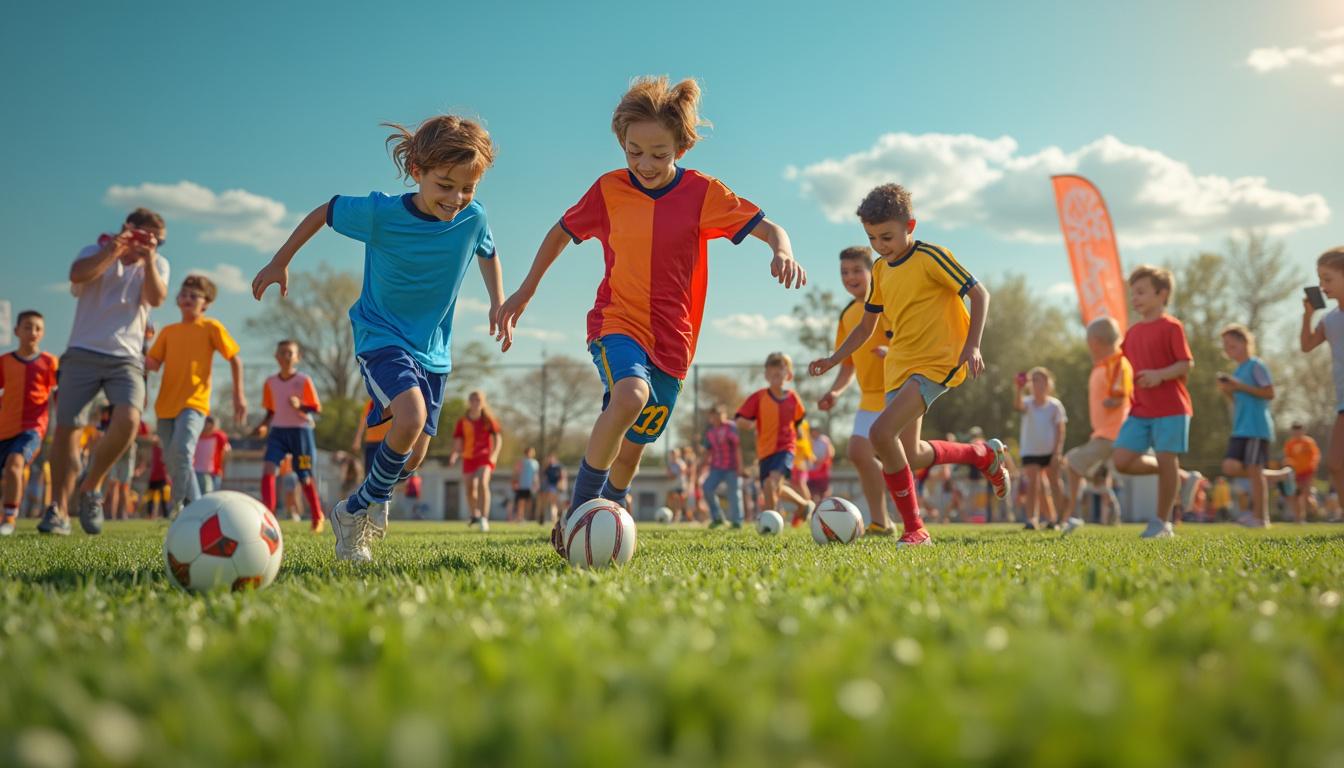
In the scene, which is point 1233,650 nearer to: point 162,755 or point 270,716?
point 270,716

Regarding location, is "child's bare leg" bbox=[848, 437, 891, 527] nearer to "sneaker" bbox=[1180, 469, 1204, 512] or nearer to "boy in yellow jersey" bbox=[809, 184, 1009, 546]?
"boy in yellow jersey" bbox=[809, 184, 1009, 546]

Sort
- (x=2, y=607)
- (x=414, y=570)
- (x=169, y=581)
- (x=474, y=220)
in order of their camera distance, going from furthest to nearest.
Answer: (x=474, y=220)
(x=414, y=570)
(x=169, y=581)
(x=2, y=607)

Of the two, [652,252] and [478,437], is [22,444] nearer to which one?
[478,437]

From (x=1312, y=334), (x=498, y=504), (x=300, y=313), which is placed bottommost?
(x=498, y=504)

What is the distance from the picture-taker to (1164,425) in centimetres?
838

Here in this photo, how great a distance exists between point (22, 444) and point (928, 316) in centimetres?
895

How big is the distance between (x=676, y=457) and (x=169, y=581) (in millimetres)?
20375

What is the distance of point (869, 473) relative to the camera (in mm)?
7566

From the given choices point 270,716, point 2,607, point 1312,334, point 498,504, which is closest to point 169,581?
point 2,607

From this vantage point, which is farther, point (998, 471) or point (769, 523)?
point (769, 523)

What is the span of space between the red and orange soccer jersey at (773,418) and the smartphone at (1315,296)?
18.7 feet

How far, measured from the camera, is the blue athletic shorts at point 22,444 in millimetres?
9156

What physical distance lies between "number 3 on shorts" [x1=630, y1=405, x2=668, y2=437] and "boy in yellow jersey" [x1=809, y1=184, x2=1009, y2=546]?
167 centimetres

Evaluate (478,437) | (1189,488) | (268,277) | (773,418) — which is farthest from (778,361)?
(1189,488)
